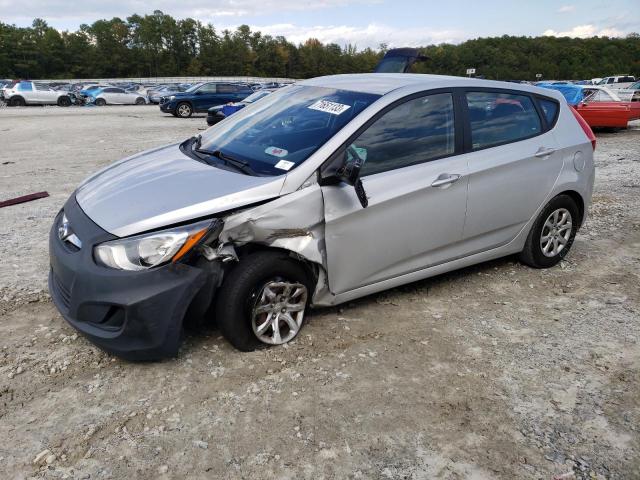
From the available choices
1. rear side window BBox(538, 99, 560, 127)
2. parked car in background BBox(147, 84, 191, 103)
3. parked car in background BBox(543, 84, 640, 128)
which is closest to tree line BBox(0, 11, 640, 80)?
parked car in background BBox(147, 84, 191, 103)

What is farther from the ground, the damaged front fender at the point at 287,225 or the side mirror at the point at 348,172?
the side mirror at the point at 348,172

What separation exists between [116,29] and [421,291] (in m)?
107

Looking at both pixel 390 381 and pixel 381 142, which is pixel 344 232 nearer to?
pixel 381 142

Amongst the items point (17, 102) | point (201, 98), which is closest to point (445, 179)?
point (201, 98)

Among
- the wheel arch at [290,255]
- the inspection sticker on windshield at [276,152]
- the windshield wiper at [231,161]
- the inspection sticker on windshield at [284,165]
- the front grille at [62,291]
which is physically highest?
the inspection sticker on windshield at [276,152]

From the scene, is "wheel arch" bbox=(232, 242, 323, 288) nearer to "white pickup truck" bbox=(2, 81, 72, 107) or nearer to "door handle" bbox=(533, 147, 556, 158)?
"door handle" bbox=(533, 147, 556, 158)

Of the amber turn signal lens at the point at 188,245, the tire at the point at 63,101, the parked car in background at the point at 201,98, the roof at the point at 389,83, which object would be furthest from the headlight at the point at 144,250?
the tire at the point at 63,101

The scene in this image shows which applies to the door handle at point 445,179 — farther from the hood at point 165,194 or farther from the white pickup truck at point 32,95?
the white pickup truck at point 32,95

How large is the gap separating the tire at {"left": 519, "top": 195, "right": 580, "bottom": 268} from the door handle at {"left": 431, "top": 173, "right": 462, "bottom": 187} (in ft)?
3.88

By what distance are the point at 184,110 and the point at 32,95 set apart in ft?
46.4

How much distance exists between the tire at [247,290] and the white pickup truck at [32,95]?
33635mm

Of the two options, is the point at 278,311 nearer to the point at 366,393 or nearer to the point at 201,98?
the point at 366,393

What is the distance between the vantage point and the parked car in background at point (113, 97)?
3462 centimetres

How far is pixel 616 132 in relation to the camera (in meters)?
16.7
